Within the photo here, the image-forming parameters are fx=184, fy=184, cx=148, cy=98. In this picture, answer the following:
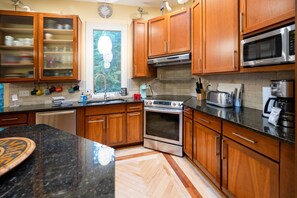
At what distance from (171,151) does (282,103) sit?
6.38ft

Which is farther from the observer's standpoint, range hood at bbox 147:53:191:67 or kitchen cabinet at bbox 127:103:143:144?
kitchen cabinet at bbox 127:103:143:144

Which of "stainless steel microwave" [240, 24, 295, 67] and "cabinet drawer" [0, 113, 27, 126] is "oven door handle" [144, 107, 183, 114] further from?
"cabinet drawer" [0, 113, 27, 126]

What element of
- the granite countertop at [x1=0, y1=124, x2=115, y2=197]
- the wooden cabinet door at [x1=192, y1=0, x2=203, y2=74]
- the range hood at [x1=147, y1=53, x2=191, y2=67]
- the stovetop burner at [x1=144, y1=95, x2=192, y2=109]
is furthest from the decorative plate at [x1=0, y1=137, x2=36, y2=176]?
the range hood at [x1=147, y1=53, x2=191, y2=67]

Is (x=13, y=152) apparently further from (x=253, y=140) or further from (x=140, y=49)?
(x=140, y=49)

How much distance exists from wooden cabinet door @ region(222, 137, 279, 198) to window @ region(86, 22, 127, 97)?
8.61ft

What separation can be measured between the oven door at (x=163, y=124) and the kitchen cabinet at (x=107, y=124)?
1.45 feet

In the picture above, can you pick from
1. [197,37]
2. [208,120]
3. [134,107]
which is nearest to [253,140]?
[208,120]

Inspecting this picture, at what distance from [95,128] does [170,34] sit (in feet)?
7.02

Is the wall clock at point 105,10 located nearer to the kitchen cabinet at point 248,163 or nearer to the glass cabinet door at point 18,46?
the glass cabinet door at point 18,46

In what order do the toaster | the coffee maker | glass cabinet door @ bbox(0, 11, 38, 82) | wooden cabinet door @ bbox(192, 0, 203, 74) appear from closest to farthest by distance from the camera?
the coffee maker < the toaster < wooden cabinet door @ bbox(192, 0, 203, 74) < glass cabinet door @ bbox(0, 11, 38, 82)

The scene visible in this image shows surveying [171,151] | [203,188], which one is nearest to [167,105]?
[171,151]

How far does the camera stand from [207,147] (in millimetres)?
2205

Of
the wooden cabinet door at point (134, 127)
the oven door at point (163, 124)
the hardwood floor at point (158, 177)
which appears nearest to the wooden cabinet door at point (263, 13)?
the oven door at point (163, 124)

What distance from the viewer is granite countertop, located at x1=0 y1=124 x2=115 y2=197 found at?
0.66m
